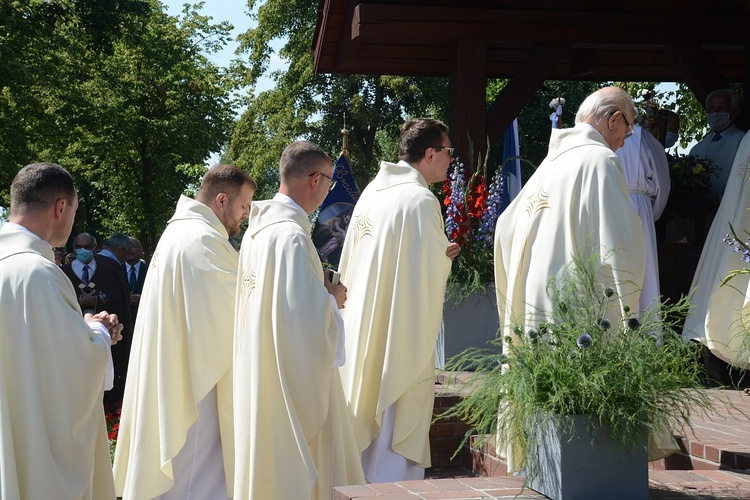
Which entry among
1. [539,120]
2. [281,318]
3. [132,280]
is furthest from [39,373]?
[539,120]

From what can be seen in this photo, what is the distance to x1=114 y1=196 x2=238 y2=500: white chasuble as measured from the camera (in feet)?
19.6

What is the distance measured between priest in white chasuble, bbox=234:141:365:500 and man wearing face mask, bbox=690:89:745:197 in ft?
17.4

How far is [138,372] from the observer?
245 inches

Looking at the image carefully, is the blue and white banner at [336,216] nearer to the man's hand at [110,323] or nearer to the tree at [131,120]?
the man's hand at [110,323]

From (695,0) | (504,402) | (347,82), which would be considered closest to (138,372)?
(504,402)

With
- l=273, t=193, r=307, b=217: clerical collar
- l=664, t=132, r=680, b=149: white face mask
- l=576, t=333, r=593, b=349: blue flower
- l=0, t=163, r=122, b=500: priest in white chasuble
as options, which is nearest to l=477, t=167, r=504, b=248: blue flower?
l=664, t=132, r=680, b=149: white face mask

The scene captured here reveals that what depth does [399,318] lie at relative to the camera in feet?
20.9

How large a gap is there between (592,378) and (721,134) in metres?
6.53

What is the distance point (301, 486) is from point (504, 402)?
1.58m

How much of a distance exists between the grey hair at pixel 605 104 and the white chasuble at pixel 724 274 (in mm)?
2259

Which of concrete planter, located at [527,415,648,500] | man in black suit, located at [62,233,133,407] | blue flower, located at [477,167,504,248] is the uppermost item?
blue flower, located at [477,167,504,248]

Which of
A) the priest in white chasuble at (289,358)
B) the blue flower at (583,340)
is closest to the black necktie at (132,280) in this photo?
the priest in white chasuble at (289,358)

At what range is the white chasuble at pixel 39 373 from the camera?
447 centimetres

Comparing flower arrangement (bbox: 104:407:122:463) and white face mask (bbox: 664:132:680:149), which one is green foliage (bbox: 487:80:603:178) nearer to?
white face mask (bbox: 664:132:680:149)
